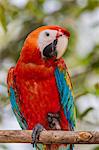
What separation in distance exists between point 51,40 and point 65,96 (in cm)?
36

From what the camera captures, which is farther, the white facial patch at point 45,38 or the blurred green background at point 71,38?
the blurred green background at point 71,38

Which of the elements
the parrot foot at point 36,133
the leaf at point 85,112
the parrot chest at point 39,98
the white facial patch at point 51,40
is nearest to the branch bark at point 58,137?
the parrot foot at point 36,133

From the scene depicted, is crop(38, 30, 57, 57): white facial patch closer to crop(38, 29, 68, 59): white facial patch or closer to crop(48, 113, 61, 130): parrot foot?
crop(38, 29, 68, 59): white facial patch

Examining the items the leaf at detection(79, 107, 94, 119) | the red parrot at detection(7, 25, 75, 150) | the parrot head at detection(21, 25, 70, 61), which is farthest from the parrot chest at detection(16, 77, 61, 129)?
the leaf at detection(79, 107, 94, 119)

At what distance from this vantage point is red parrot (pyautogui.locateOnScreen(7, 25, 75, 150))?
3.10 metres

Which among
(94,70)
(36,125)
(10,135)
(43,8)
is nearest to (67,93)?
(36,125)

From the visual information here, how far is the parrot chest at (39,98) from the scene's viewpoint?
3.18 m

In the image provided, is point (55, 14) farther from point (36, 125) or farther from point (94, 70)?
point (36, 125)

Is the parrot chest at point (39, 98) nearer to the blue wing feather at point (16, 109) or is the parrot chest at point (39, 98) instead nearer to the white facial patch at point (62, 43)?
the blue wing feather at point (16, 109)

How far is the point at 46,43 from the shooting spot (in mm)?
3104

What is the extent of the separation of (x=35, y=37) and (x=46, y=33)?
0.22ft

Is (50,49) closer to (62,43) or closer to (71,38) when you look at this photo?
(62,43)

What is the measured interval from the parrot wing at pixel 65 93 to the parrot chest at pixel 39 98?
0.10 ft

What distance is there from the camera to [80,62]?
463 cm
